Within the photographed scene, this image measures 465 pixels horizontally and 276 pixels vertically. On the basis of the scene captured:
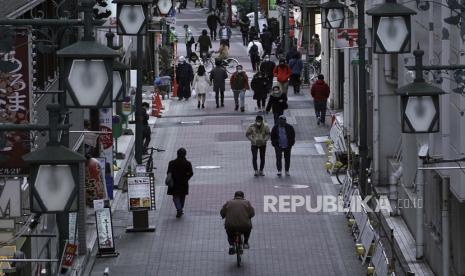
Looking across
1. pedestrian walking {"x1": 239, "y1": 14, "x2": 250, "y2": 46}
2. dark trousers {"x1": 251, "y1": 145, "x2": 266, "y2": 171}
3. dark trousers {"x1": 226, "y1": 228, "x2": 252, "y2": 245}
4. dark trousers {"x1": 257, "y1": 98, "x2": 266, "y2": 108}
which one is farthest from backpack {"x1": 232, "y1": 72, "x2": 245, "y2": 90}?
pedestrian walking {"x1": 239, "y1": 14, "x2": 250, "y2": 46}

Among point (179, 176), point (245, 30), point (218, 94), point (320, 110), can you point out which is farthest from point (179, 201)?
point (245, 30)

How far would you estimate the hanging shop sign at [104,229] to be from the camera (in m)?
25.3

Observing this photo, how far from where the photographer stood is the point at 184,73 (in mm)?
48281

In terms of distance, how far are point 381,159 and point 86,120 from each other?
687 cm

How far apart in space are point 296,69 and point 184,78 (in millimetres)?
4049

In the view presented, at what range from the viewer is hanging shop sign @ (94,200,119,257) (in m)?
25.3

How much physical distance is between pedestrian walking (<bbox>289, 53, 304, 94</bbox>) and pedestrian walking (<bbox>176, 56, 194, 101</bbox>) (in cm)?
358

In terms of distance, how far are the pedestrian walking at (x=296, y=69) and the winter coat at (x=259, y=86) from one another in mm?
4471

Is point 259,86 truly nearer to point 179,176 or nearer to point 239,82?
point 239,82

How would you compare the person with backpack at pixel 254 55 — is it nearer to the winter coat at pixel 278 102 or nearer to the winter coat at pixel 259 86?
the winter coat at pixel 259 86

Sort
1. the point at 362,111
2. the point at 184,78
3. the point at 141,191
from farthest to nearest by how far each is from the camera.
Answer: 1. the point at 184,78
2. the point at 362,111
3. the point at 141,191

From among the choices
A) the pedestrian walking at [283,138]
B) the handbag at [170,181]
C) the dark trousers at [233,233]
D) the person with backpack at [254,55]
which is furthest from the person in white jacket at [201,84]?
the dark trousers at [233,233]

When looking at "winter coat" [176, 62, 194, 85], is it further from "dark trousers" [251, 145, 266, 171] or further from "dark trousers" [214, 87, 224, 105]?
"dark trousers" [251, 145, 266, 171]

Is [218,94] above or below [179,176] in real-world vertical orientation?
above
